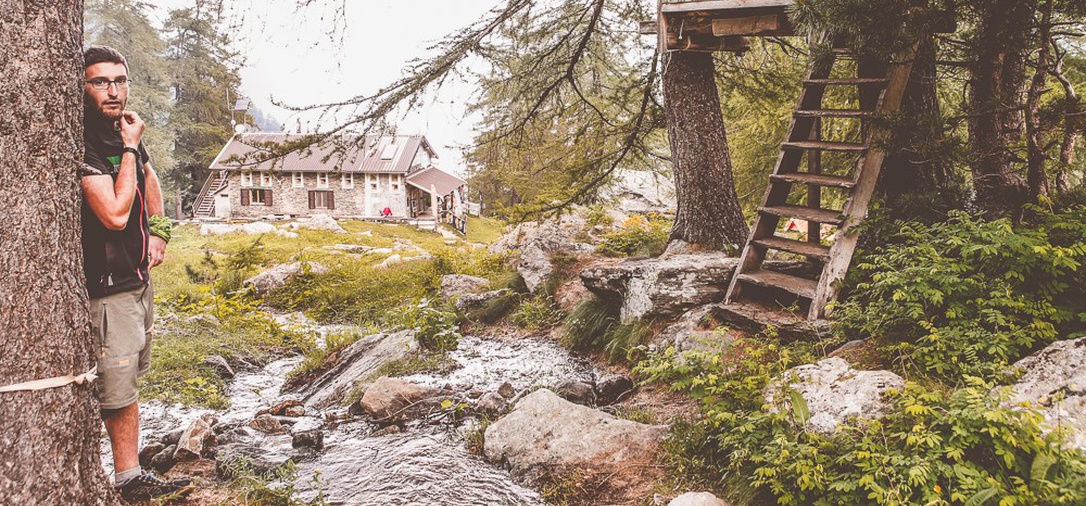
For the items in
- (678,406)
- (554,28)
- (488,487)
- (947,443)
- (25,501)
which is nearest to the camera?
(25,501)

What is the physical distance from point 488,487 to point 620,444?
1026 mm

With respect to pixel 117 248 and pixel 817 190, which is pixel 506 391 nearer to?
pixel 117 248

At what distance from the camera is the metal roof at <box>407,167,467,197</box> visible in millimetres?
42875

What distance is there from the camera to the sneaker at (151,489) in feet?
10.5

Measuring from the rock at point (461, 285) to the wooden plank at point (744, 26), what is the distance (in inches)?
248

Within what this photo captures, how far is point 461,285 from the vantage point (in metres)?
10.6

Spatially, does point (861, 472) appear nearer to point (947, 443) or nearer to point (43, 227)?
point (947, 443)

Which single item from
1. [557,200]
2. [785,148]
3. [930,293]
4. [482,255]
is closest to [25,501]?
[930,293]

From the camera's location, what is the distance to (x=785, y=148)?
5633 millimetres

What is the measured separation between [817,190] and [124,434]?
6783 millimetres

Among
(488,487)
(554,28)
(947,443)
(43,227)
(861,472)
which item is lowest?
(488,487)

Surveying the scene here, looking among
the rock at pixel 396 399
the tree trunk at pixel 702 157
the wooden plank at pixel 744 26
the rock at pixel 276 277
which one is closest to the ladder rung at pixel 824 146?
the wooden plank at pixel 744 26

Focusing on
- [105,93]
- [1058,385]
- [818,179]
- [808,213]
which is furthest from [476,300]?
[1058,385]

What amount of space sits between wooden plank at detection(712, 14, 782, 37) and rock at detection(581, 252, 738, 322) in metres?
2.67
